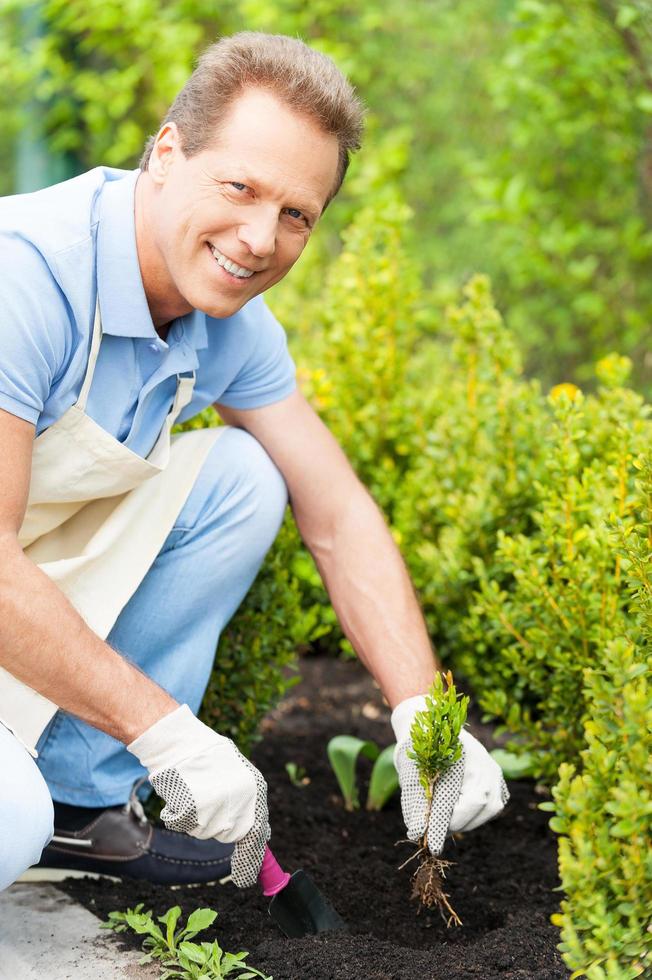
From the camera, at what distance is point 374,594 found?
221 cm

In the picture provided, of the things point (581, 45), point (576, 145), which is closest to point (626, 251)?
point (576, 145)

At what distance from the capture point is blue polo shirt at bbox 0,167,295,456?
1788mm

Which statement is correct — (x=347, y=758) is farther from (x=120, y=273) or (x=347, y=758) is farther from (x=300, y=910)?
(x=120, y=273)

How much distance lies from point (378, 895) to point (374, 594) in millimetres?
552

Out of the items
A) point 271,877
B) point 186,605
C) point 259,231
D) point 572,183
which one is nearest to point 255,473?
point 186,605

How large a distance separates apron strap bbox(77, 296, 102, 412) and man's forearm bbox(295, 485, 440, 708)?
577 millimetres

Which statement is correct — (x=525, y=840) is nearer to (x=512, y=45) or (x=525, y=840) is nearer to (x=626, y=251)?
(x=626, y=251)

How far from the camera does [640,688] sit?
1422 mm

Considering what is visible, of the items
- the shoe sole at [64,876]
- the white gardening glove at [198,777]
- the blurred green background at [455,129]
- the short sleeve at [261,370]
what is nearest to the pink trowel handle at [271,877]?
the white gardening glove at [198,777]

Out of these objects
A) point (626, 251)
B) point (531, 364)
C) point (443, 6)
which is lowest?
point (531, 364)

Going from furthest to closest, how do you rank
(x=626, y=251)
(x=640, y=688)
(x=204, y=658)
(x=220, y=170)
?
(x=626, y=251) → (x=204, y=658) → (x=220, y=170) → (x=640, y=688)

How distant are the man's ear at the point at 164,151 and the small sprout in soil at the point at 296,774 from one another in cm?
132

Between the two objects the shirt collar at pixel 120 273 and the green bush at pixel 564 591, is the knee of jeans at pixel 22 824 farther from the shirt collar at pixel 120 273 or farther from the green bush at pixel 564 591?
the green bush at pixel 564 591

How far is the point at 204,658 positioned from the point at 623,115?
302cm
